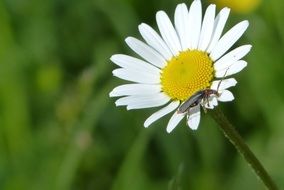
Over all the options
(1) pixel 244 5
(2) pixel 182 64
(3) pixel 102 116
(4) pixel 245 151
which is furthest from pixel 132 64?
(1) pixel 244 5

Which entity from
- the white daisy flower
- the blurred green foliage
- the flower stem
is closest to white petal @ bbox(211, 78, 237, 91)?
the white daisy flower

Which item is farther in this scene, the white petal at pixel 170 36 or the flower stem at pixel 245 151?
the white petal at pixel 170 36

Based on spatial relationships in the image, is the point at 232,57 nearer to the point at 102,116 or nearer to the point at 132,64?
the point at 132,64

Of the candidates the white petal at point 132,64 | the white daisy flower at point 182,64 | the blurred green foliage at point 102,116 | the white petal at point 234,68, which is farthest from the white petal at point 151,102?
the blurred green foliage at point 102,116

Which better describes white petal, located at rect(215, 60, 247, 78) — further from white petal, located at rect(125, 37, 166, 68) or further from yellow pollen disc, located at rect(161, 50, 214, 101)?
white petal, located at rect(125, 37, 166, 68)

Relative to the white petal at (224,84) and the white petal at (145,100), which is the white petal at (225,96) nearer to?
the white petal at (224,84)

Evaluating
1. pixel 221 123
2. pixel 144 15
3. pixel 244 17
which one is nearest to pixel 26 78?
pixel 144 15

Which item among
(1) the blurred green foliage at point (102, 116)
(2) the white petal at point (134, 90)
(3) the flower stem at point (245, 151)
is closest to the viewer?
(3) the flower stem at point (245, 151)

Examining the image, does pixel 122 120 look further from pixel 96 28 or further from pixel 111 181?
pixel 96 28
